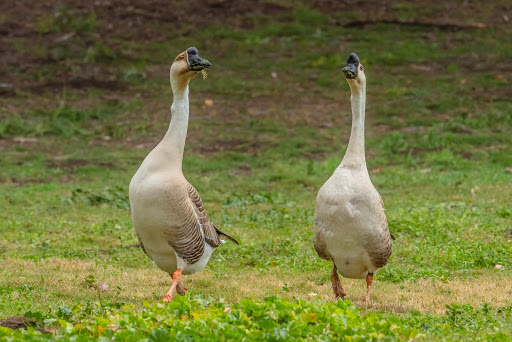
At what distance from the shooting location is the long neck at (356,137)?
7758 mm

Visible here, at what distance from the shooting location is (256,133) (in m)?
19.7

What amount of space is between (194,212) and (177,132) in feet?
2.59

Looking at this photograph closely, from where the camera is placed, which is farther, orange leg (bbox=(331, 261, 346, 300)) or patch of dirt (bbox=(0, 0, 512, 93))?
patch of dirt (bbox=(0, 0, 512, 93))

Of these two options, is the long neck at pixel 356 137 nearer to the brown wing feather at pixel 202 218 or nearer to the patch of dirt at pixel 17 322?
the brown wing feather at pixel 202 218

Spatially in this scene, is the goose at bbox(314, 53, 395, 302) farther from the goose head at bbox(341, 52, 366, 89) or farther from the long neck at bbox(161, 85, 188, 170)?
the long neck at bbox(161, 85, 188, 170)

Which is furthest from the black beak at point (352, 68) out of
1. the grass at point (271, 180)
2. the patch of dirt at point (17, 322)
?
the patch of dirt at point (17, 322)

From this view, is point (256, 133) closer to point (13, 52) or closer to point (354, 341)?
point (13, 52)

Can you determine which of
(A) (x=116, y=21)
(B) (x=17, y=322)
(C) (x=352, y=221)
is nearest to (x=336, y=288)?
(C) (x=352, y=221)

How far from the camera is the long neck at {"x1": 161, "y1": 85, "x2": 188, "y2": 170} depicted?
7535 mm

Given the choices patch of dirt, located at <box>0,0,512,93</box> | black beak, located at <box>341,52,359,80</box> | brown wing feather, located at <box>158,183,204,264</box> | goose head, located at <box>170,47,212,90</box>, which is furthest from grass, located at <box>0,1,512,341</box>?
black beak, located at <box>341,52,359,80</box>

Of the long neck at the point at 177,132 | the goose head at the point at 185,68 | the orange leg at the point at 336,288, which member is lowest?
the orange leg at the point at 336,288

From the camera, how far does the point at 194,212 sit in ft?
25.3

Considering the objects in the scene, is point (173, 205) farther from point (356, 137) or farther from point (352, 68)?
point (352, 68)

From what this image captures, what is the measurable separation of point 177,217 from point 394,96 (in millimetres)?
15393
